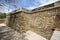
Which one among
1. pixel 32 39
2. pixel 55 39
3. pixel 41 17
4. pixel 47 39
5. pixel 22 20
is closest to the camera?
pixel 55 39

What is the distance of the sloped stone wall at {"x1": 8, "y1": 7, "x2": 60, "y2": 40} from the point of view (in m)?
4.43

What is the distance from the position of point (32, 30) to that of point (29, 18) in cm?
103

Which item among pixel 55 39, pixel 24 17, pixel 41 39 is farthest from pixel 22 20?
pixel 55 39

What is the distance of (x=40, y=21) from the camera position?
5.50 m

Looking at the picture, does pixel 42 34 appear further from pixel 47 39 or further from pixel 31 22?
pixel 31 22

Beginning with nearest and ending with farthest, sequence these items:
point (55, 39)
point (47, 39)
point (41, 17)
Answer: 1. point (55, 39)
2. point (47, 39)
3. point (41, 17)

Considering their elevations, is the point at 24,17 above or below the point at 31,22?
above

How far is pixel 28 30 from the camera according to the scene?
662 cm

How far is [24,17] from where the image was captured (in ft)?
21.1

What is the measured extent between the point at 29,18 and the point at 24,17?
1.82 feet

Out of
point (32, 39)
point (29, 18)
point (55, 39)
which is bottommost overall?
point (32, 39)

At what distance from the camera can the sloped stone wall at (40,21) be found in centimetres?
443

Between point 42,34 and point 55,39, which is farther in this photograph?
point 42,34

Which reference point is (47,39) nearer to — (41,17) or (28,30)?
(41,17)
